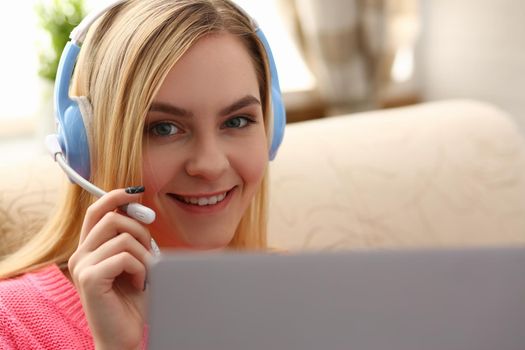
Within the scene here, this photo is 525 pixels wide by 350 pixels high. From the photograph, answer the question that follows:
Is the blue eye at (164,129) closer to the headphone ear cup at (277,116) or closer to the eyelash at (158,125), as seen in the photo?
the eyelash at (158,125)

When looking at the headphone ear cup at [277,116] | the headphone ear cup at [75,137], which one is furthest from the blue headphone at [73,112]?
the headphone ear cup at [277,116]

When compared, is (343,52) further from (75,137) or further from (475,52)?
(75,137)

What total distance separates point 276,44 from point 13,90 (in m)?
0.75

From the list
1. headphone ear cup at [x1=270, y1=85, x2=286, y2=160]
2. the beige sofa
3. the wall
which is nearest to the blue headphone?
headphone ear cup at [x1=270, y1=85, x2=286, y2=160]

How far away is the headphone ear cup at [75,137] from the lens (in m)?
0.87

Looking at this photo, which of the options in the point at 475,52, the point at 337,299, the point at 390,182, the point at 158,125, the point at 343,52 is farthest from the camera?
the point at 475,52

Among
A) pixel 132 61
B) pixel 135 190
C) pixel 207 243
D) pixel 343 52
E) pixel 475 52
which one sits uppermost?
pixel 132 61

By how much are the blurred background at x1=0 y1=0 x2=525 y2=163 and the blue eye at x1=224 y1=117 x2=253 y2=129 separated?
1134 mm

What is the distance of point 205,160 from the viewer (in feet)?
2.81

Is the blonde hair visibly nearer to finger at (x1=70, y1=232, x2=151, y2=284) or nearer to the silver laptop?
finger at (x1=70, y1=232, x2=151, y2=284)

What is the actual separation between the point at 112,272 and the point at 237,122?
0.24 m

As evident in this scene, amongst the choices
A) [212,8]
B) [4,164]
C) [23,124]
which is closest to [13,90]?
[23,124]

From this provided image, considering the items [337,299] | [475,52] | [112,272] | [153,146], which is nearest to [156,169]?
[153,146]

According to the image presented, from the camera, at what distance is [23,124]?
7.18ft
